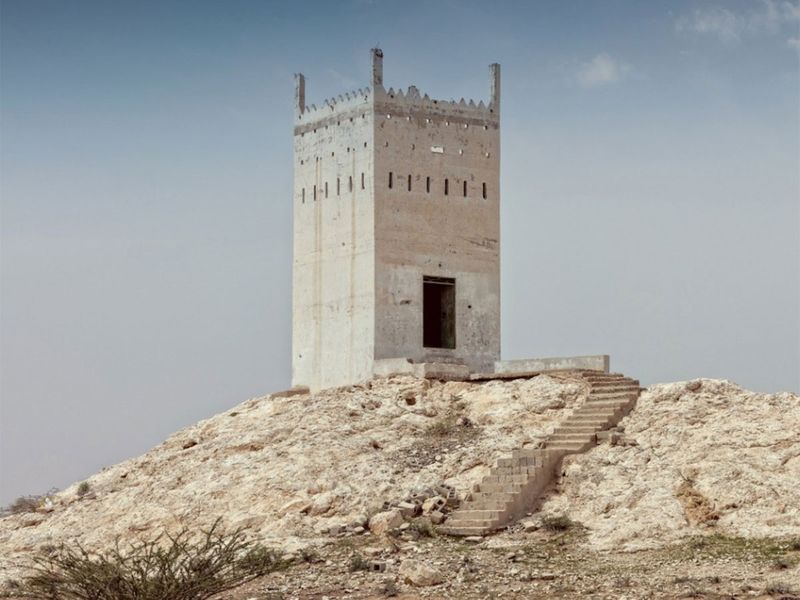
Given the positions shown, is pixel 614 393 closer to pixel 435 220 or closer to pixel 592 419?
pixel 592 419

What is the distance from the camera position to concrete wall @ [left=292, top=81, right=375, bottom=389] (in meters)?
29.4

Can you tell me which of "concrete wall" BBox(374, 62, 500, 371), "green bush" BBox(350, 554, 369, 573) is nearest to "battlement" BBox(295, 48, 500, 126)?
"concrete wall" BBox(374, 62, 500, 371)

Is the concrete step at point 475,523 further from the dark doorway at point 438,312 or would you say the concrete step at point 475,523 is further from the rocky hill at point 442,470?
the dark doorway at point 438,312

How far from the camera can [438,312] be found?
3095 centimetres

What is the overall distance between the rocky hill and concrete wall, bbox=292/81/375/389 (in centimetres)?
193

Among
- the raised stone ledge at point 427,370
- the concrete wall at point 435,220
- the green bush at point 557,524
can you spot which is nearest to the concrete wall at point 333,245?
the concrete wall at point 435,220

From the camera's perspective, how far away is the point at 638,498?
22.5 meters

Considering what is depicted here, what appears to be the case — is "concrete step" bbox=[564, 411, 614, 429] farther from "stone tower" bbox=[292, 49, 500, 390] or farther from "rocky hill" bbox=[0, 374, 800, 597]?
"stone tower" bbox=[292, 49, 500, 390]

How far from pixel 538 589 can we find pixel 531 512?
12.8 feet

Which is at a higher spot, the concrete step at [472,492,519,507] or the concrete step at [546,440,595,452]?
the concrete step at [546,440,595,452]

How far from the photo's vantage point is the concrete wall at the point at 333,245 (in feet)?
96.4

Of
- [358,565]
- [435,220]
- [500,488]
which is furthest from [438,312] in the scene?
[358,565]

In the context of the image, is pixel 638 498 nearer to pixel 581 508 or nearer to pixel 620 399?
pixel 581 508

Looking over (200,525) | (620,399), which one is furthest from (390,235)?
(200,525)
